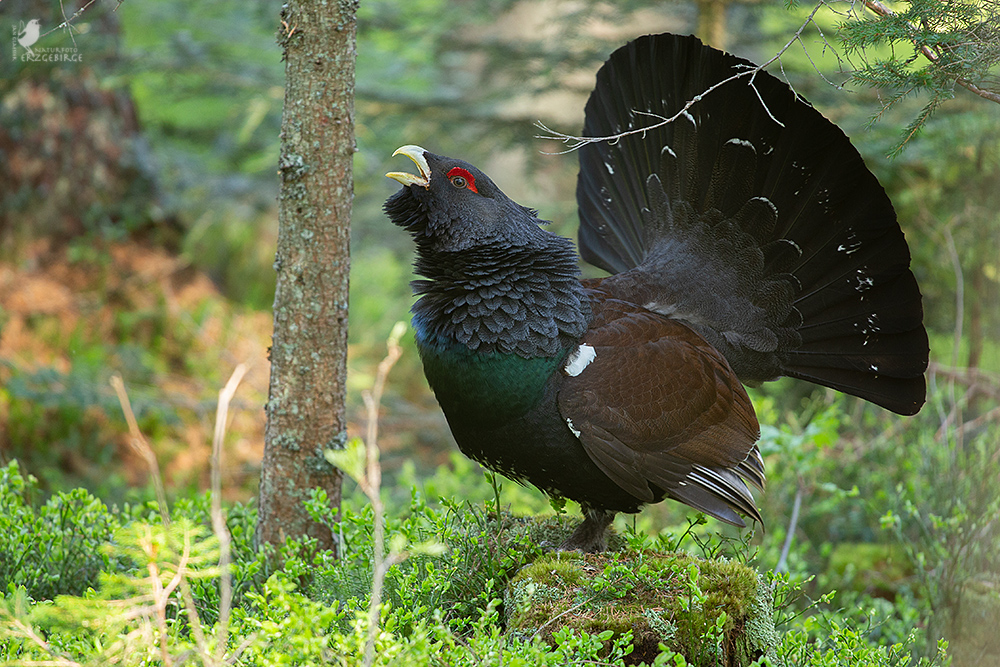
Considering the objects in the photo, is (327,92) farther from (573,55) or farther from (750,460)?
(573,55)

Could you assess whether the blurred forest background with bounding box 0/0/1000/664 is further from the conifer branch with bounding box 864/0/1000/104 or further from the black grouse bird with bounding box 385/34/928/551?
the conifer branch with bounding box 864/0/1000/104

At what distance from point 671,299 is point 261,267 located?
4948 millimetres

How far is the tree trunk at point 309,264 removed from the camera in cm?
315

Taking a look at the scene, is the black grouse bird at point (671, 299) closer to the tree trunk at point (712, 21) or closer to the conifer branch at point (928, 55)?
the conifer branch at point (928, 55)

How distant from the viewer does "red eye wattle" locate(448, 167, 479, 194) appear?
130 inches

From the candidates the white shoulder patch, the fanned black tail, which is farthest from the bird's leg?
the fanned black tail

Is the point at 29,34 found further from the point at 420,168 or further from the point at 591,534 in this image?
the point at 591,534

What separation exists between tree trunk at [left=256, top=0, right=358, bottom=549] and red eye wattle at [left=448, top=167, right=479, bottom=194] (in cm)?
43

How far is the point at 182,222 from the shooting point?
7141 mm

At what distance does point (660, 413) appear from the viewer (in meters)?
3.22

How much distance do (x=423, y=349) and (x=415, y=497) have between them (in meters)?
0.63

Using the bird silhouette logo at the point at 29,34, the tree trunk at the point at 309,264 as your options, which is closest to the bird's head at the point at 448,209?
the tree trunk at the point at 309,264

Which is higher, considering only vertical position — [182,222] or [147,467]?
[182,222]

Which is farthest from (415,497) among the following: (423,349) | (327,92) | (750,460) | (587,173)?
(587,173)
